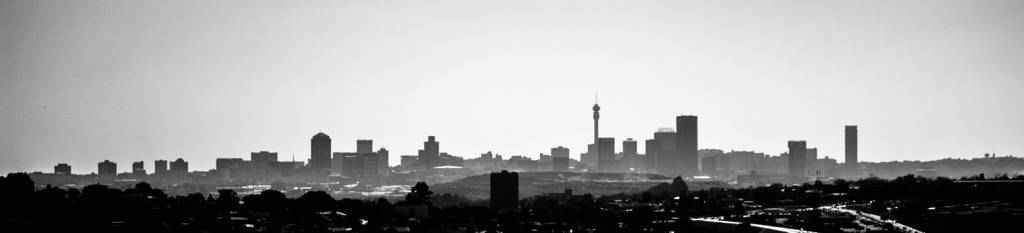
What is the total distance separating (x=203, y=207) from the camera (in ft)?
413

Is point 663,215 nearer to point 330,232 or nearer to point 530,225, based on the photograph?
point 530,225

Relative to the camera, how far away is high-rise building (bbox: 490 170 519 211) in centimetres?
17862

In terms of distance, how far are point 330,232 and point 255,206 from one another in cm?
3546

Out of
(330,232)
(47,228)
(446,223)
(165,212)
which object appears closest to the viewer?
(47,228)

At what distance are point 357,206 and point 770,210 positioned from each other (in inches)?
1832

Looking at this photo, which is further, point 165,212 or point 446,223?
point 446,223

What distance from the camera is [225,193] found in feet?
491

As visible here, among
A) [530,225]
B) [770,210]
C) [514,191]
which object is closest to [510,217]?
[530,225]

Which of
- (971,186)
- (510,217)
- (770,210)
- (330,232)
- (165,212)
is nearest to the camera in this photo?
(330,232)

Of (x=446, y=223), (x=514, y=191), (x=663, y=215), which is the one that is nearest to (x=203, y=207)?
(x=446, y=223)

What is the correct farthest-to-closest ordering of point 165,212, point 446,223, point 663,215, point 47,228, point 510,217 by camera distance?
1. point 663,215
2. point 510,217
3. point 446,223
4. point 165,212
5. point 47,228

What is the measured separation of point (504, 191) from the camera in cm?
18050

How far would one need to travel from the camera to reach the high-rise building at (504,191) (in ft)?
586

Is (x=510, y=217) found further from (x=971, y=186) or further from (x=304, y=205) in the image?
(x=971, y=186)
